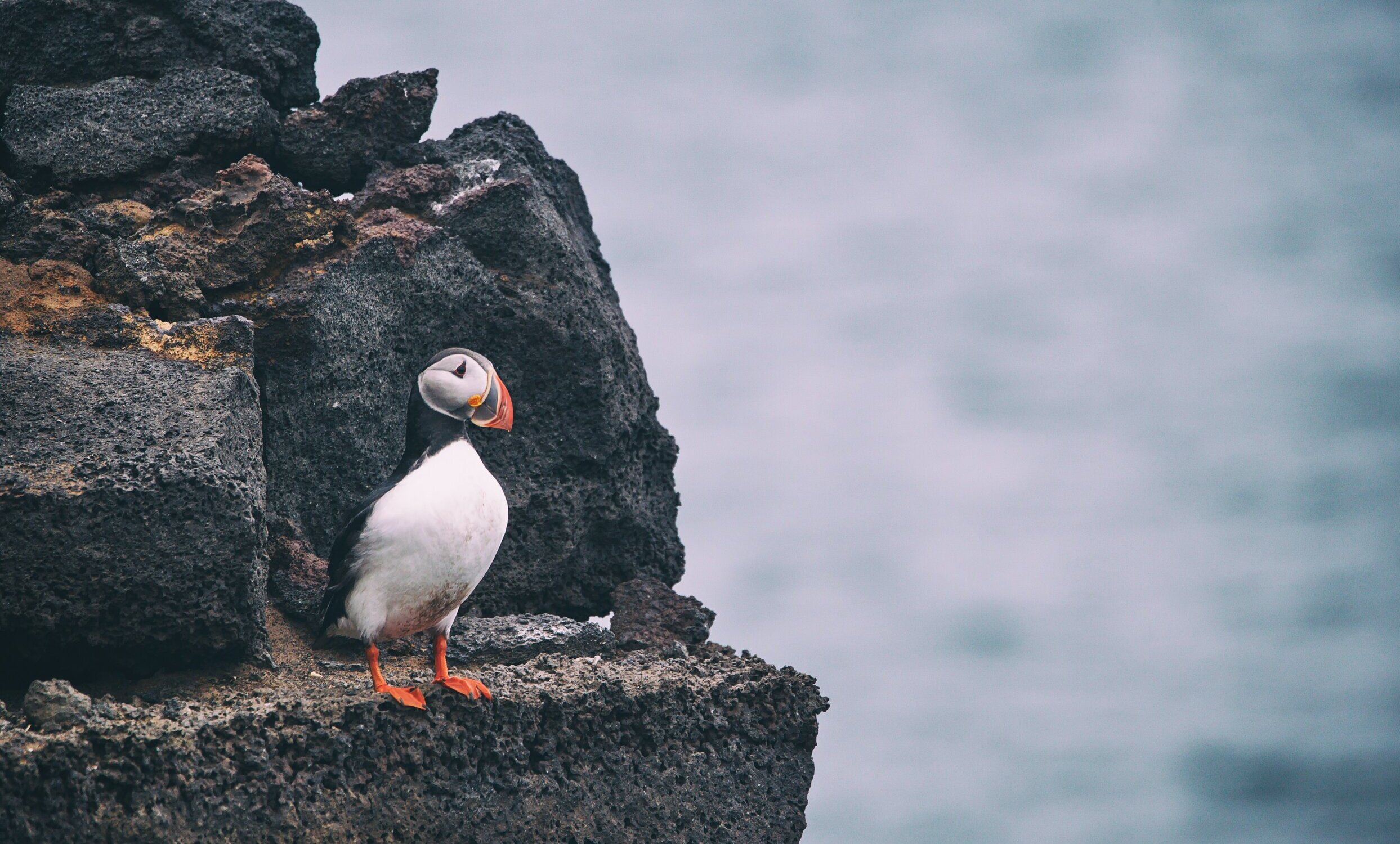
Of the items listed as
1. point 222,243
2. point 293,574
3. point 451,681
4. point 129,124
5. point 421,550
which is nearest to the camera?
point 451,681

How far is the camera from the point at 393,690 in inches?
187

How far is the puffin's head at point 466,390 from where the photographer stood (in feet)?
17.4

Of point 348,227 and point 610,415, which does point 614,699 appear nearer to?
point 610,415

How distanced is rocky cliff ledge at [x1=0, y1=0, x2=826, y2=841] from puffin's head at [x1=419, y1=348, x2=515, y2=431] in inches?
32.1

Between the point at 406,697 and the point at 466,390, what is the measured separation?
131 centimetres

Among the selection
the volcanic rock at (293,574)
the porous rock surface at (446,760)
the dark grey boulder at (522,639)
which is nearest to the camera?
the porous rock surface at (446,760)

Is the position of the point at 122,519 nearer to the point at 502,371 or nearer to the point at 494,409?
the point at 494,409

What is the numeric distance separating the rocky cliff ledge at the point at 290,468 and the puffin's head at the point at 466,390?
0.81 m

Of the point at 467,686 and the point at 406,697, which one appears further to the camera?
the point at 467,686

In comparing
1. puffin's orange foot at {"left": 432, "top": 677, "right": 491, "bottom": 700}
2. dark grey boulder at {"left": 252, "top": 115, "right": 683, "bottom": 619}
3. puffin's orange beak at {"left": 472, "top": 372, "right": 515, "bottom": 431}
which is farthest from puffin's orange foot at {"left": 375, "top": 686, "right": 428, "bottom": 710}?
dark grey boulder at {"left": 252, "top": 115, "right": 683, "bottom": 619}

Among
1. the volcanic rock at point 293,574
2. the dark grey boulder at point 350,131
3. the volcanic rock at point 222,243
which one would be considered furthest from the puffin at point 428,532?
the dark grey boulder at point 350,131

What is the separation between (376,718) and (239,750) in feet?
1.65

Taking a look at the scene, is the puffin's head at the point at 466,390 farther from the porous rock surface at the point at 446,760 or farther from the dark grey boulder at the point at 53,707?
the dark grey boulder at the point at 53,707

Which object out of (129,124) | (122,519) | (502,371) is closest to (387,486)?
(122,519)
